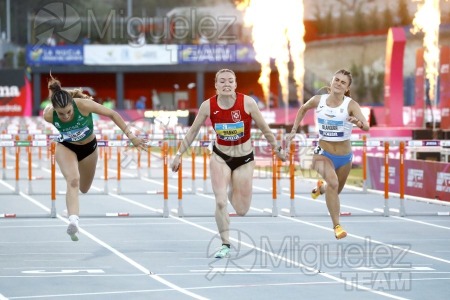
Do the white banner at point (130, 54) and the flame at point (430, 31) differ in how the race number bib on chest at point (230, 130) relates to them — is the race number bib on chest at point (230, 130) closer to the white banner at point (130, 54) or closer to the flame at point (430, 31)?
the flame at point (430, 31)

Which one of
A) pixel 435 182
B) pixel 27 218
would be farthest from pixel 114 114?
pixel 435 182

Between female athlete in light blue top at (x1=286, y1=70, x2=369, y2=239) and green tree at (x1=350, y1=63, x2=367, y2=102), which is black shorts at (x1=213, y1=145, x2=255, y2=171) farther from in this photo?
green tree at (x1=350, y1=63, x2=367, y2=102)

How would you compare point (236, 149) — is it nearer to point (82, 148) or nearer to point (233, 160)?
point (233, 160)

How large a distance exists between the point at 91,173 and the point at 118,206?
8349 millimetres

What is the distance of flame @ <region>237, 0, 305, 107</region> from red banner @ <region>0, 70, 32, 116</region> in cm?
1156

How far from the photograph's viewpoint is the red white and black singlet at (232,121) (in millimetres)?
14016

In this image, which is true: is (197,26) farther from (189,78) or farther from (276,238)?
(276,238)

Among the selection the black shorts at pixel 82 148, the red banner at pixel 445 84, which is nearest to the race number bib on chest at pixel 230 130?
the black shorts at pixel 82 148

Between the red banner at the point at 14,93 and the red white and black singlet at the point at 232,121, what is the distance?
48316 mm

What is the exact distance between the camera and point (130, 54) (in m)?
67.1

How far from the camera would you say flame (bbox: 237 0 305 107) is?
55.9 meters

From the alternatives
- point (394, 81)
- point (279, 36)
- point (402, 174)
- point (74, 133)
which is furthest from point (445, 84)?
point (279, 36)

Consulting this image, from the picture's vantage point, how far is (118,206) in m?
23.4

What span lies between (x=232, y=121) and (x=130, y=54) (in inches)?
2106
